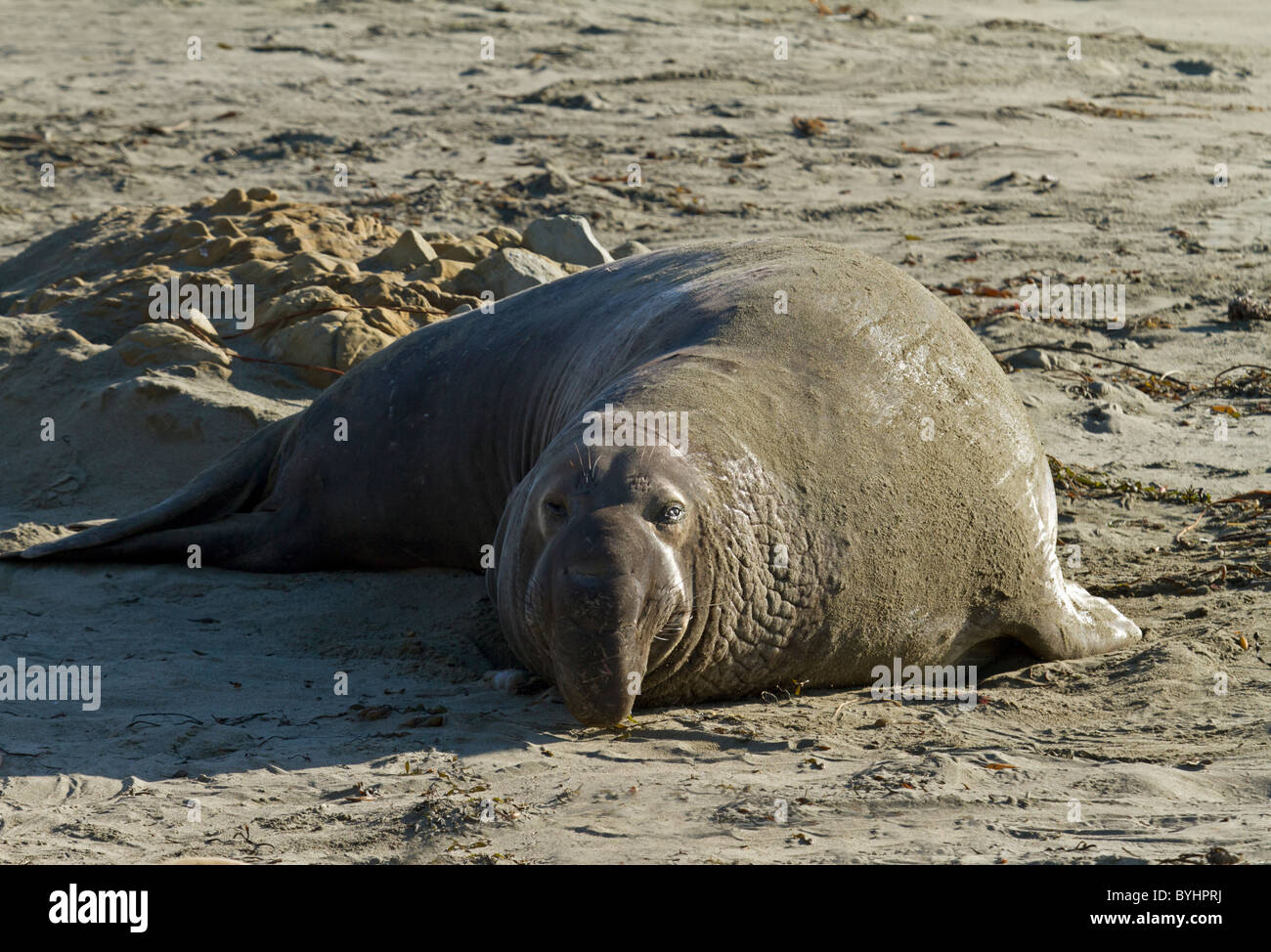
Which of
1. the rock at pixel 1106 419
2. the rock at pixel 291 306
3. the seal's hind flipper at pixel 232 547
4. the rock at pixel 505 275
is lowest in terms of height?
the seal's hind flipper at pixel 232 547

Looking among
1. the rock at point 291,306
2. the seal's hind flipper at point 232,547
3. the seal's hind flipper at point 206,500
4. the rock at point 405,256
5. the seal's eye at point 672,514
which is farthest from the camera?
the rock at point 405,256

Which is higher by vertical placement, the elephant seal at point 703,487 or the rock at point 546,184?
the rock at point 546,184

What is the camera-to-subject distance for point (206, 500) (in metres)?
6.66

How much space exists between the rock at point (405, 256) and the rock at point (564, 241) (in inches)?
26.4

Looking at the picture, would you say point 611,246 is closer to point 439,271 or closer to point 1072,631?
point 439,271

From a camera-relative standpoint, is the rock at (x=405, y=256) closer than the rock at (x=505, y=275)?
No

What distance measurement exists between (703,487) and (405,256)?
208 inches

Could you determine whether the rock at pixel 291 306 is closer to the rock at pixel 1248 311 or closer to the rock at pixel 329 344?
the rock at pixel 329 344

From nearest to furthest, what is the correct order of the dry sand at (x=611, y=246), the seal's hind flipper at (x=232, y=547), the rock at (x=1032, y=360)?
the dry sand at (x=611, y=246) < the seal's hind flipper at (x=232, y=547) < the rock at (x=1032, y=360)

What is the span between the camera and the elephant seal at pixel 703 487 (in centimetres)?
415

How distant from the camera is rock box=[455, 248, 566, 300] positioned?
8.53 meters

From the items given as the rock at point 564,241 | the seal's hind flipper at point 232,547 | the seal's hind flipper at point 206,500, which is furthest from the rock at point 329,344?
the rock at point 564,241

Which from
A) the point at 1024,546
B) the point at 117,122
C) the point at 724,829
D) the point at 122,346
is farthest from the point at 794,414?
the point at 117,122

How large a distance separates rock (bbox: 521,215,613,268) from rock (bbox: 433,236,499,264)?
10.0 inches
